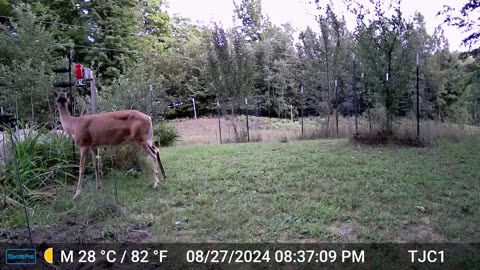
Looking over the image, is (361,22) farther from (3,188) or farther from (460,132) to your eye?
(3,188)

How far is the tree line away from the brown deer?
957 millimetres

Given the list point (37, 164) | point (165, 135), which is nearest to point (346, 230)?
point (37, 164)

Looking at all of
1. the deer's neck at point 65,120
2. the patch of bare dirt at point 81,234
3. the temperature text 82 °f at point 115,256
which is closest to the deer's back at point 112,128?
the deer's neck at point 65,120

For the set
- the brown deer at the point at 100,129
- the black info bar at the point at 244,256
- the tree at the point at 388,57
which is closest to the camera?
the black info bar at the point at 244,256

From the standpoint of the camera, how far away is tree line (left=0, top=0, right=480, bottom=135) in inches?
335

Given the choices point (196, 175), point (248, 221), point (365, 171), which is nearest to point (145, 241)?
point (248, 221)

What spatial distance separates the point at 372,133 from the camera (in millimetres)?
8219

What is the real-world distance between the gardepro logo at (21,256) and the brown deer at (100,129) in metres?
1.54

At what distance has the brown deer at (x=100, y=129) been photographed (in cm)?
453

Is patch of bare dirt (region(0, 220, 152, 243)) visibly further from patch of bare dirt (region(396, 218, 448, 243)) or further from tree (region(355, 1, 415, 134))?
tree (region(355, 1, 415, 134))

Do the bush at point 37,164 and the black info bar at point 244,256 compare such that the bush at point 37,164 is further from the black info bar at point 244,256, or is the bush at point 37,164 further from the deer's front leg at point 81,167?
the black info bar at point 244,256

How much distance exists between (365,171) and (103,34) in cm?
1937

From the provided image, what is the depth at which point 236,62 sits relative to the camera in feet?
42.0

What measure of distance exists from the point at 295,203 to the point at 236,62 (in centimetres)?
968
